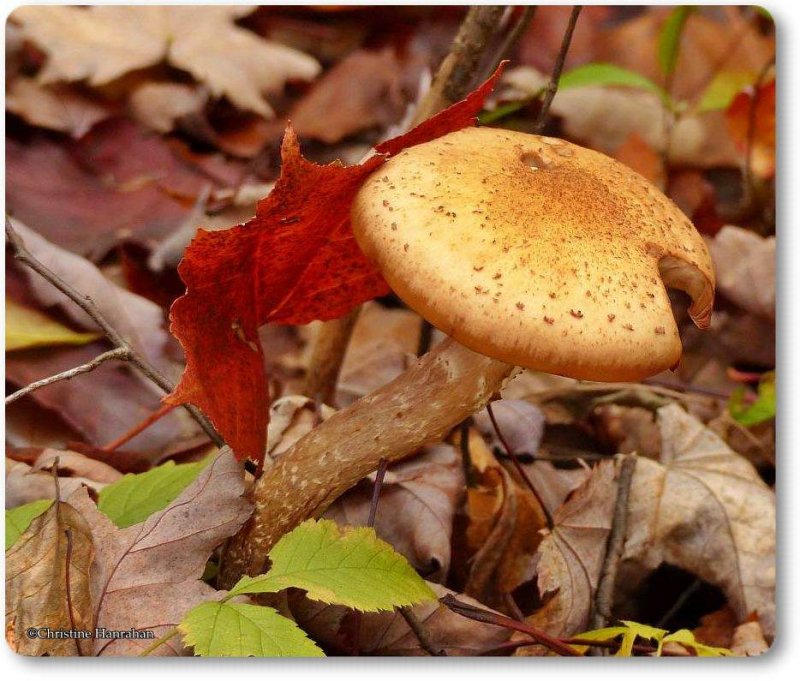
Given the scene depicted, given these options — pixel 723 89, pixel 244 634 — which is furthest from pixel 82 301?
pixel 723 89

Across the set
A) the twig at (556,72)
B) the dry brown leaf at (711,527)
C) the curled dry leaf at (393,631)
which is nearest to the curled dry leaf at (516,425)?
the dry brown leaf at (711,527)

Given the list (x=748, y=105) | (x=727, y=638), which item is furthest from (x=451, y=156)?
(x=748, y=105)

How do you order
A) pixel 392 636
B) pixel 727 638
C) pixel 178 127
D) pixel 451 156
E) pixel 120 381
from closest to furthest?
pixel 451 156 → pixel 392 636 → pixel 727 638 → pixel 120 381 → pixel 178 127

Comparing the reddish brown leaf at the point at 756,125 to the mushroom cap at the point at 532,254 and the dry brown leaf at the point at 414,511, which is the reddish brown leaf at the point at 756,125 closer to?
the mushroom cap at the point at 532,254

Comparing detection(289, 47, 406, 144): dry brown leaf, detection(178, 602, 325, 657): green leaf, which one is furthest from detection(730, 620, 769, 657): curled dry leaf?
detection(289, 47, 406, 144): dry brown leaf

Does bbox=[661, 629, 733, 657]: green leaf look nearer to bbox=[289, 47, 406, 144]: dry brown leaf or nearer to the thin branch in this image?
the thin branch

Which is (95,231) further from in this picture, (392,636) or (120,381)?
(392,636)

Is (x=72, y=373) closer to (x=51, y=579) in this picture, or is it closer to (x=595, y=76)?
(x=51, y=579)
